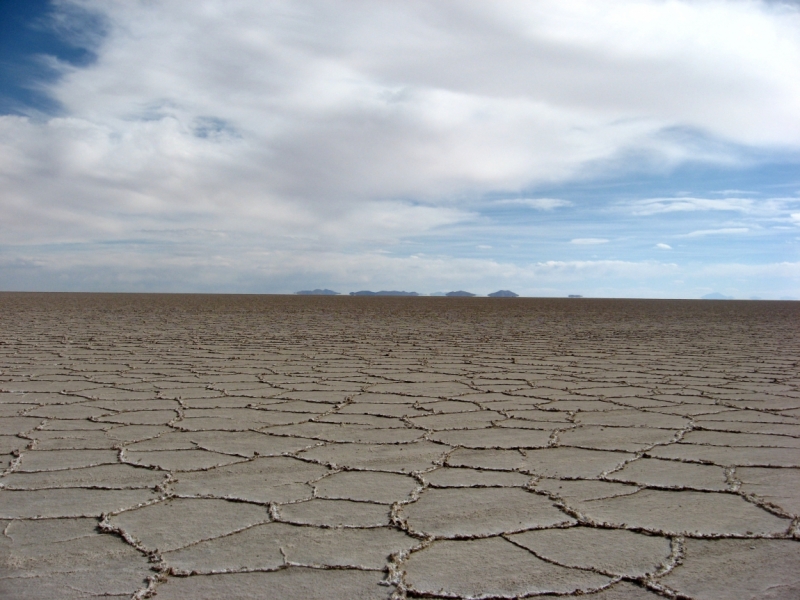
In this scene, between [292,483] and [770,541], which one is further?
[292,483]

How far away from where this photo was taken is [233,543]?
65.5 inches

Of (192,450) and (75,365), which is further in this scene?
(75,365)

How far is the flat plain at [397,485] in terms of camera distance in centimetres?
149

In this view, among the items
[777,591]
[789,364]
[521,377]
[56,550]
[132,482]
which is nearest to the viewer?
[777,591]

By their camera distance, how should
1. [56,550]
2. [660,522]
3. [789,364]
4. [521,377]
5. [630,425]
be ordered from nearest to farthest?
[56,550]
[660,522]
[630,425]
[521,377]
[789,364]

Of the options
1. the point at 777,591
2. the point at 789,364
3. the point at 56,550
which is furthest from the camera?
the point at 789,364

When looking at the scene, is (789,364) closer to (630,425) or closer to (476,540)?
(630,425)

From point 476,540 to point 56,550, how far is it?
3.38 feet

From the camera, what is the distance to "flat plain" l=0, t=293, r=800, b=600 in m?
1.49

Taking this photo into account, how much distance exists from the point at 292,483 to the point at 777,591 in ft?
4.50

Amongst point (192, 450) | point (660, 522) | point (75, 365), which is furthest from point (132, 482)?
point (75, 365)

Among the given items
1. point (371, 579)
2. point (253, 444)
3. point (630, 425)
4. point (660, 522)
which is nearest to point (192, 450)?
point (253, 444)

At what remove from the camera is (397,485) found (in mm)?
2133

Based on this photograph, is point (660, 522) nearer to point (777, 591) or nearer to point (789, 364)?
point (777, 591)
